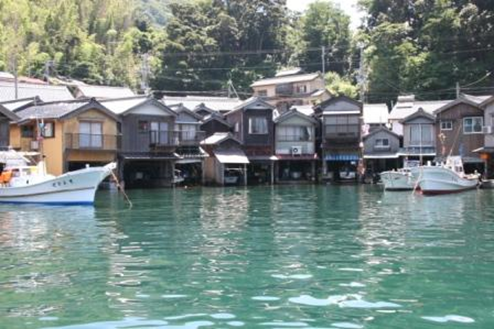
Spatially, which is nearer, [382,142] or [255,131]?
[255,131]

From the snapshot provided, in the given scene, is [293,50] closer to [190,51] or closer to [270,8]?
[270,8]

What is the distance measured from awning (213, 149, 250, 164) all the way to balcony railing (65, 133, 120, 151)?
9367 mm

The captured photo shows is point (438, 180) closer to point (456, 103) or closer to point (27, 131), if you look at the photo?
point (456, 103)

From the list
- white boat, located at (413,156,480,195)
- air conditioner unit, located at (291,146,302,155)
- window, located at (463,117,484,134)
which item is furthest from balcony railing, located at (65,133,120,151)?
window, located at (463,117,484,134)

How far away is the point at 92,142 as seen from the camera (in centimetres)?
4650

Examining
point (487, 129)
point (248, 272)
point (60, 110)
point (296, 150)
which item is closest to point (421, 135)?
point (487, 129)

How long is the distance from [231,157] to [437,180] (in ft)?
65.6

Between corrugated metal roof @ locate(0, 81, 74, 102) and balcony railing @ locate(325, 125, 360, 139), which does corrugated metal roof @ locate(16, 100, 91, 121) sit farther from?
balcony railing @ locate(325, 125, 360, 139)

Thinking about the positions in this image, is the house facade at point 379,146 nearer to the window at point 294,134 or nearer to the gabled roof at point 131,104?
the window at point 294,134

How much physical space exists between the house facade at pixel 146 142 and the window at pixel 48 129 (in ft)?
17.1

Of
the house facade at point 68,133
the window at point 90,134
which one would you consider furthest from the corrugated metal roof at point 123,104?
the window at point 90,134

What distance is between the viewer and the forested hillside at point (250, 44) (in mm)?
67250

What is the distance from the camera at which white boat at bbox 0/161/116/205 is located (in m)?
31.5

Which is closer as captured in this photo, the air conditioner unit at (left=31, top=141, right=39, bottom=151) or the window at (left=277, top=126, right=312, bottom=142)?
the air conditioner unit at (left=31, top=141, right=39, bottom=151)
